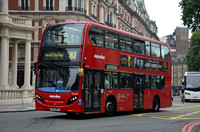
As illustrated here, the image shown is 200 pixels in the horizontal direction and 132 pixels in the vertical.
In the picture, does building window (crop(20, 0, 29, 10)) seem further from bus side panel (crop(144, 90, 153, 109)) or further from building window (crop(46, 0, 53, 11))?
bus side panel (crop(144, 90, 153, 109))

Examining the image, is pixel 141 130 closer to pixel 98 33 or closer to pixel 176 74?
pixel 98 33

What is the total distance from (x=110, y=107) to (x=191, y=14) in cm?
2159

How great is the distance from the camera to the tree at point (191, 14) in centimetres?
3463

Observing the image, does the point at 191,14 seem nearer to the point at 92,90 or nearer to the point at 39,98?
the point at 92,90

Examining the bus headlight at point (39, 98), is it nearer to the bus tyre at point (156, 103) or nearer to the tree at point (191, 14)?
the bus tyre at point (156, 103)

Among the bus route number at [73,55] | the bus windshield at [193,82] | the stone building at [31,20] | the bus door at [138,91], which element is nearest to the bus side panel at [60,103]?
the bus route number at [73,55]

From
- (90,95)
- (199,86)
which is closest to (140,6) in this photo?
(199,86)

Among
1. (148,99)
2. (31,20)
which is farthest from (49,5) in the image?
(148,99)

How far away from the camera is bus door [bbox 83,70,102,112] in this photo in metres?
14.9

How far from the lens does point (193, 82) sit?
3981cm

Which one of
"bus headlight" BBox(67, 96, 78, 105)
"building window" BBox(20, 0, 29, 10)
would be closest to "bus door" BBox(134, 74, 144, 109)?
"bus headlight" BBox(67, 96, 78, 105)

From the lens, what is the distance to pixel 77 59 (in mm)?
14656

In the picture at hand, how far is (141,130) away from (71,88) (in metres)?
4.11

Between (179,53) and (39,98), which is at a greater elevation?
(179,53)
